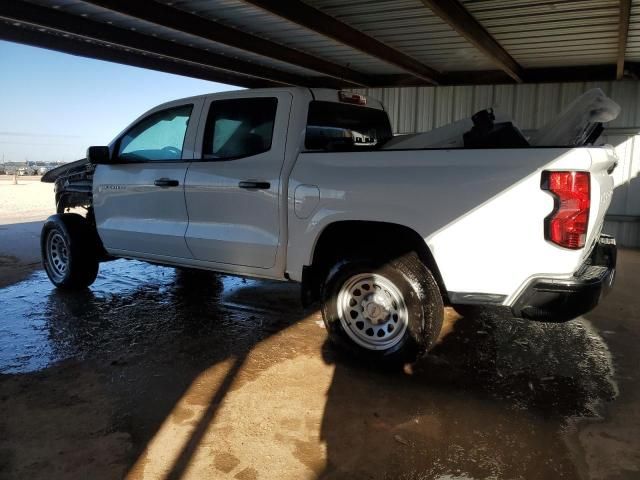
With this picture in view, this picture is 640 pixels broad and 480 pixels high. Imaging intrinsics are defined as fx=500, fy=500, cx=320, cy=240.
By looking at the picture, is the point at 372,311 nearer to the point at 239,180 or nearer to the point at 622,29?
the point at 239,180

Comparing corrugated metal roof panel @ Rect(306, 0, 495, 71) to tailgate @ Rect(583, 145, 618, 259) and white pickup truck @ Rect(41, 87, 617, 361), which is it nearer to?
white pickup truck @ Rect(41, 87, 617, 361)

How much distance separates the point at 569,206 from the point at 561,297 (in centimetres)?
53

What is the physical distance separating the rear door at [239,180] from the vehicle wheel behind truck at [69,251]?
1878mm

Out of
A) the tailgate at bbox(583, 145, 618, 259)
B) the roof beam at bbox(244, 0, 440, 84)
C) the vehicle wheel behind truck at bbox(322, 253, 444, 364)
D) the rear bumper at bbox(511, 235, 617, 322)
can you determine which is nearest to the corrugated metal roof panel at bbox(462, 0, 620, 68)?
the roof beam at bbox(244, 0, 440, 84)

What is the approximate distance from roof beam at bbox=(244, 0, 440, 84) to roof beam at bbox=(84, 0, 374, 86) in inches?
57.4

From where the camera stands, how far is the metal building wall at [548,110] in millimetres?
9117

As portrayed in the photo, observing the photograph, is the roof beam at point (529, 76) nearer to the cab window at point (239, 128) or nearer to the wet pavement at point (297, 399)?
the wet pavement at point (297, 399)

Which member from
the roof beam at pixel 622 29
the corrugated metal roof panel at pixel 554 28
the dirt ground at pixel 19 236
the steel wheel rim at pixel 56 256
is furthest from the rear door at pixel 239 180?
the roof beam at pixel 622 29

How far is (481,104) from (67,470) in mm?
9795

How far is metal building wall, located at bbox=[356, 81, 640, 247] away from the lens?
29.9 ft

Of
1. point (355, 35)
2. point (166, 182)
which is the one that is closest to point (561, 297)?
point (166, 182)

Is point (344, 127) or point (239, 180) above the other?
point (344, 127)

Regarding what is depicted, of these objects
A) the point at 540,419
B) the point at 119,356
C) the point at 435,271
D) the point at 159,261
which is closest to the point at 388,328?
the point at 435,271

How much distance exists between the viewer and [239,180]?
4.06 m
